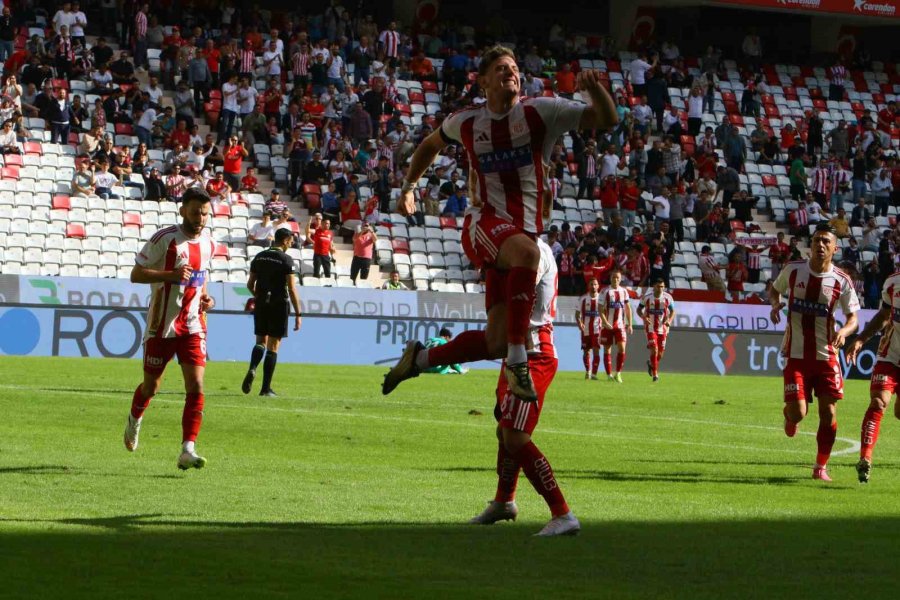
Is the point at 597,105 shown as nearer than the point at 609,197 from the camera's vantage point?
Yes

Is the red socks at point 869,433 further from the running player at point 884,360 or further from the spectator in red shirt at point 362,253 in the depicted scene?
the spectator in red shirt at point 362,253

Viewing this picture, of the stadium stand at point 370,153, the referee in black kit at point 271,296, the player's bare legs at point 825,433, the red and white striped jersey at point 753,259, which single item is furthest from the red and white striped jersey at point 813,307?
the red and white striped jersey at point 753,259

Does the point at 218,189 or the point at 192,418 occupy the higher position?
the point at 218,189

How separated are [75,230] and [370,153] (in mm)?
8701

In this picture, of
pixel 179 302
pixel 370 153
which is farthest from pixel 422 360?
pixel 370 153

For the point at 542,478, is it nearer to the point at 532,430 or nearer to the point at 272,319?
the point at 532,430

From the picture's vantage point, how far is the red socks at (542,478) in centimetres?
827

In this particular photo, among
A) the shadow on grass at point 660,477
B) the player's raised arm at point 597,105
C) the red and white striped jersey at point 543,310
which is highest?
the player's raised arm at point 597,105

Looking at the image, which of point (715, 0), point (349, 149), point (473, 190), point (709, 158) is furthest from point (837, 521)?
point (715, 0)

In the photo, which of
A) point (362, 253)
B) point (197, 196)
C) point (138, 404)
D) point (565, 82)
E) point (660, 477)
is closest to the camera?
point (197, 196)

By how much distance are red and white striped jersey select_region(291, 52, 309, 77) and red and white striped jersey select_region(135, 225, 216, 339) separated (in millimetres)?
27239

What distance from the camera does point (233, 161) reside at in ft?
116

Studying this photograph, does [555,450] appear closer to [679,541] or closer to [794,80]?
[679,541]

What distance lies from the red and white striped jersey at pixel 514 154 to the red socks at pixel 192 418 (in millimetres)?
3816
